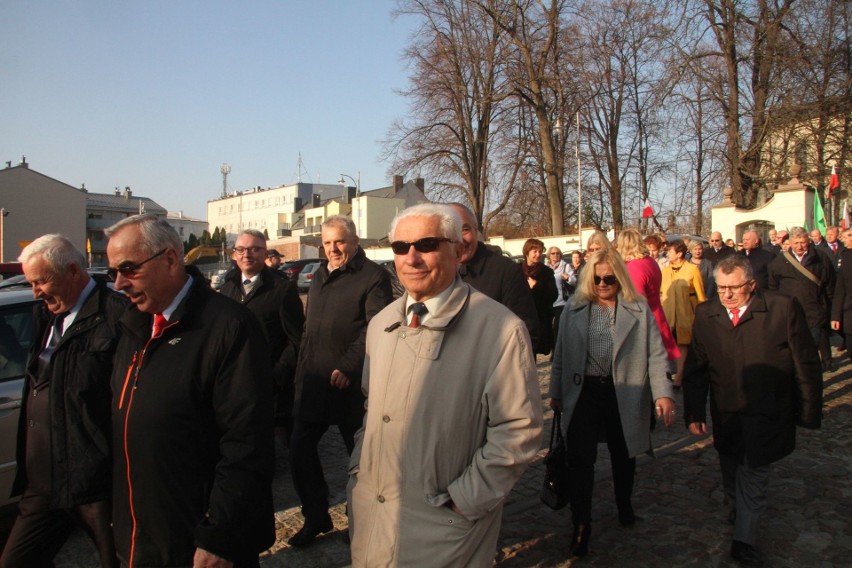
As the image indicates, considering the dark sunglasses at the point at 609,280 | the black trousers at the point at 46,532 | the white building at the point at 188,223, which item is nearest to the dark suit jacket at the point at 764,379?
the dark sunglasses at the point at 609,280

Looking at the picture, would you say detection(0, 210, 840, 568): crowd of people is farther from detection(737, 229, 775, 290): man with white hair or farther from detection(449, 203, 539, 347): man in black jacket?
detection(737, 229, 775, 290): man with white hair

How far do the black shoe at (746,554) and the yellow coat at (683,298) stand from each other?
3.97 metres

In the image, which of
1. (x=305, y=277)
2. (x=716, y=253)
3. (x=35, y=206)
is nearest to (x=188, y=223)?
(x=35, y=206)

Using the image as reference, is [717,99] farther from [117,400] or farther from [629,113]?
[117,400]

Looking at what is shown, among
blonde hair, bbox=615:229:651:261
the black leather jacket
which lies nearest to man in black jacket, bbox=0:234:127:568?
the black leather jacket

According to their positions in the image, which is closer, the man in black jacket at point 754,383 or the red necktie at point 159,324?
the red necktie at point 159,324

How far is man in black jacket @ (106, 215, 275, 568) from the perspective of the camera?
2.41 metres

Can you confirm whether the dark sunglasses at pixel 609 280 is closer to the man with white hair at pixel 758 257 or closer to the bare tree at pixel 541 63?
the man with white hair at pixel 758 257

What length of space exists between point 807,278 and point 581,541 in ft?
22.2

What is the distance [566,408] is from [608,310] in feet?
2.37

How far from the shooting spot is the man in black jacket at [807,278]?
9179 millimetres

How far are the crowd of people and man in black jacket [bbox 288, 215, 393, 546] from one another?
1 cm

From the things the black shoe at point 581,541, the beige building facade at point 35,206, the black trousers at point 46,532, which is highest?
the beige building facade at point 35,206

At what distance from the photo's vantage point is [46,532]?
10.4ft
